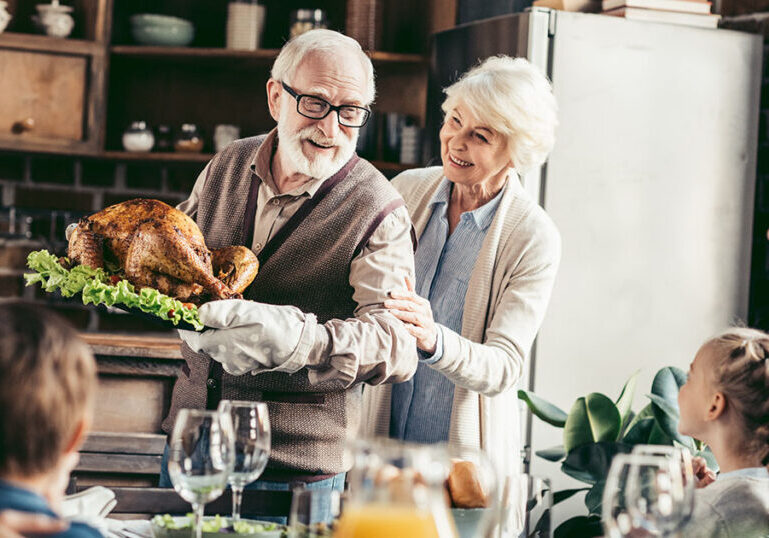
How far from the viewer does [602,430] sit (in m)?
2.23

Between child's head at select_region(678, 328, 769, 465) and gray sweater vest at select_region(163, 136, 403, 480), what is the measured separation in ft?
1.86

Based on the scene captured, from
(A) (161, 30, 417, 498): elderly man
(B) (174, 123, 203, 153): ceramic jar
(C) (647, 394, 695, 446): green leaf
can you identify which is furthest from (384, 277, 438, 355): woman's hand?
(B) (174, 123, 203, 153): ceramic jar

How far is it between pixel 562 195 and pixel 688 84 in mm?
480

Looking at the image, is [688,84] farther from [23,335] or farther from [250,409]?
[23,335]

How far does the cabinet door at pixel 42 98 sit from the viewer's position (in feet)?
10.6

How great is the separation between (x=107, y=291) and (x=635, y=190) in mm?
1633

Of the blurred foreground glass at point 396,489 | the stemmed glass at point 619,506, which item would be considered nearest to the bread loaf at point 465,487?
the stemmed glass at point 619,506

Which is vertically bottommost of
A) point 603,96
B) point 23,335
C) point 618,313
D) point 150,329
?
point 150,329

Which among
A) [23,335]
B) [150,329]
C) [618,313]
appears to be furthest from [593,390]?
[23,335]

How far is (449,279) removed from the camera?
2135 millimetres

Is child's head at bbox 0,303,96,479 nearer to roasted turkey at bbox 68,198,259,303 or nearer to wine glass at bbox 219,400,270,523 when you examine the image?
wine glass at bbox 219,400,270,523

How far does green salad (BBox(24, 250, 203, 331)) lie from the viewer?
1.42m

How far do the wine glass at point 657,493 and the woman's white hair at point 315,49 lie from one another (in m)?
0.87

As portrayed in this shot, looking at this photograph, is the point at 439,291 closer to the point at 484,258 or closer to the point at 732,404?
the point at 484,258
